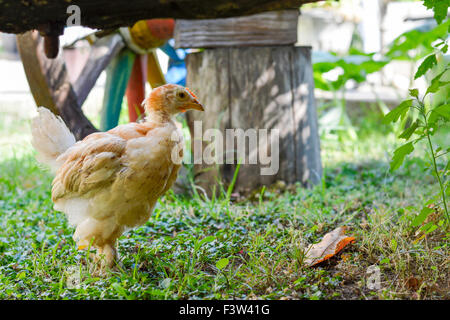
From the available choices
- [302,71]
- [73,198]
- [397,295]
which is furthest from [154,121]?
[302,71]

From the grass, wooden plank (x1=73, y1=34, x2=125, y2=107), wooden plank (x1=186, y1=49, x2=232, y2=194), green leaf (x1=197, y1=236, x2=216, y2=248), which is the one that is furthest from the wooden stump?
green leaf (x1=197, y1=236, x2=216, y2=248)

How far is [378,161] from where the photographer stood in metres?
5.47

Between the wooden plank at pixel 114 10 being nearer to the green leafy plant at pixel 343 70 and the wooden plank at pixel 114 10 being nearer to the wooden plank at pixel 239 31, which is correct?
the wooden plank at pixel 239 31

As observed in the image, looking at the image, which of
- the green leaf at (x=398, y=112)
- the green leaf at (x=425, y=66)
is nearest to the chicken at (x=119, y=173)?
the green leaf at (x=398, y=112)

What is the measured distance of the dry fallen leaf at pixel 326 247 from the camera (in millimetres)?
2508

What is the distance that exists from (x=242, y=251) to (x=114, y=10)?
1.41 m

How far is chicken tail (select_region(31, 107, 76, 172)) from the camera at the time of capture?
9.20ft

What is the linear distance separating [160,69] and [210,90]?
1364mm

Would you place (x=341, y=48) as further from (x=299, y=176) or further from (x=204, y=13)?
(x=204, y=13)

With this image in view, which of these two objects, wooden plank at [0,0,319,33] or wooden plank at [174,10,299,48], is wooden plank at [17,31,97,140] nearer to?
wooden plank at [174,10,299,48]

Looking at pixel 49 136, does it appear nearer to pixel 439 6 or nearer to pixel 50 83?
pixel 50 83

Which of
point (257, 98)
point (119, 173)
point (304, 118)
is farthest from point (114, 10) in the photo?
point (304, 118)

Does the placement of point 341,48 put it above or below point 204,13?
above

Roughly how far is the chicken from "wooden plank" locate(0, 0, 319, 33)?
39 cm
